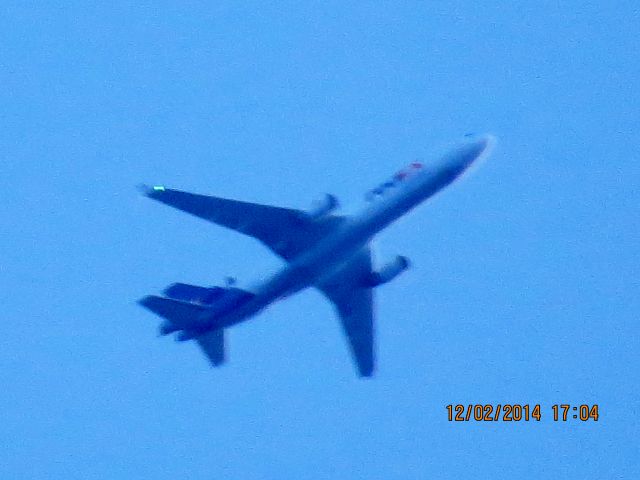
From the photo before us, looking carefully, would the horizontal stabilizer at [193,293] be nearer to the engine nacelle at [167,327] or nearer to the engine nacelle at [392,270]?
the engine nacelle at [167,327]

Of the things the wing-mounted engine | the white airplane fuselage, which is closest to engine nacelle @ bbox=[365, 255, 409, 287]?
the white airplane fuselage

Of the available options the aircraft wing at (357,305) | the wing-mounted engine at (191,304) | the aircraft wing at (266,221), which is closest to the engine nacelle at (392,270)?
the aircraft wing at (357,305)

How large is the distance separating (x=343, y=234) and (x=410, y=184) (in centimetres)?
398

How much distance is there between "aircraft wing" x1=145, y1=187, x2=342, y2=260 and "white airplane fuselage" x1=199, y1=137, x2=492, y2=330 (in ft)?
1.88

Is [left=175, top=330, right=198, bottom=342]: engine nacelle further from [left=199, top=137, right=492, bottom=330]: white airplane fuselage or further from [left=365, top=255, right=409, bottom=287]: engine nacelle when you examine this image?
[left=365, top=255, right=409, bottom=287]: engine nacelle

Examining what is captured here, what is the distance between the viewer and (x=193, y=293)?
6138 centimetres

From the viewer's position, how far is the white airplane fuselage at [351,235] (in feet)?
190

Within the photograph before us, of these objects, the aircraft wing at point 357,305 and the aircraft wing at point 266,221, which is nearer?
the aircraft wing at point 266,221

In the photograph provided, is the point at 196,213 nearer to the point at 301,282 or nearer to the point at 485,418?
the point at 301,282

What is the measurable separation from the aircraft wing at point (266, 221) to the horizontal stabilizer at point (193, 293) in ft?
10.6

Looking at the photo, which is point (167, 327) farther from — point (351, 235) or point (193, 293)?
point (351, 235)

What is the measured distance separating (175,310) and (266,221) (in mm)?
6181

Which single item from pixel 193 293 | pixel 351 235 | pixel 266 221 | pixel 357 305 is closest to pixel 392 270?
pixel 351 235

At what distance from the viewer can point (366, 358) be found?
69438 mm
